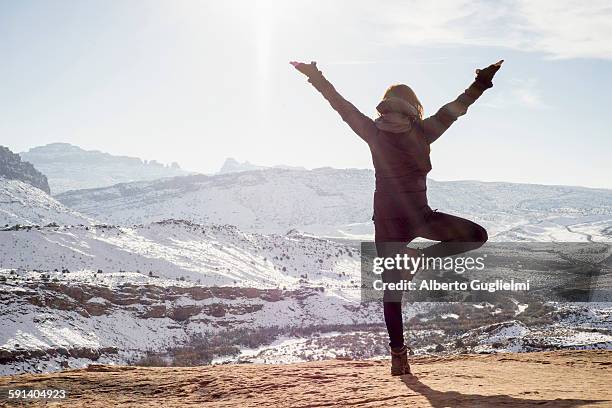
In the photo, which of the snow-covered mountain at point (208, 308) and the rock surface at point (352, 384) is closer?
the rock surface at point (352, 384)

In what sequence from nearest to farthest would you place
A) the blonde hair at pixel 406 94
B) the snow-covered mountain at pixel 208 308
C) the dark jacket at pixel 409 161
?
the dark jacket at pixel 409 161
the blonde hair at pixel 406 94
the snow-covered mountain at pixel 208 308

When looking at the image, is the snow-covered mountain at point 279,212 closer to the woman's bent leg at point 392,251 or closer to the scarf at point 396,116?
the woman's bent leg at point 392,251

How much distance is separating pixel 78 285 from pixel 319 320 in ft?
58.8

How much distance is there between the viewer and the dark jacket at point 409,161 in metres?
3.88

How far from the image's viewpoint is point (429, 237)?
3781mm

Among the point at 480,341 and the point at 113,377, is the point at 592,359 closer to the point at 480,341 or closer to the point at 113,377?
the point at 113,377

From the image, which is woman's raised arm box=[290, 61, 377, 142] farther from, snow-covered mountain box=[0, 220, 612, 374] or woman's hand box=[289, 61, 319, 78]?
snow-covered mountain box=[0, 220, 612, 374]

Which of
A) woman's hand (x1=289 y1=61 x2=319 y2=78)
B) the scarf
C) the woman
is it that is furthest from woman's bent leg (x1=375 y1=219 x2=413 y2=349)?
woman's hand (x1=289 y1=61 x2=319 y2=78)

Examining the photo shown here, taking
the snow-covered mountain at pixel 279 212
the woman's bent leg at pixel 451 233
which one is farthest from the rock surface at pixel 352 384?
the snow-covered mountain at pixel 279 212

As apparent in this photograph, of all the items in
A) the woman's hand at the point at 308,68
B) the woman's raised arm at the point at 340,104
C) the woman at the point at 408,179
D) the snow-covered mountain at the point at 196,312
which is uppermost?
the woman's hand at the point at 308,68

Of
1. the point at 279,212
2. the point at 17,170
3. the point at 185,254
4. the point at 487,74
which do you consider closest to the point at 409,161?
the point at 487,74

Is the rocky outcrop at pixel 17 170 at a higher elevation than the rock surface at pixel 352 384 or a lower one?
higher

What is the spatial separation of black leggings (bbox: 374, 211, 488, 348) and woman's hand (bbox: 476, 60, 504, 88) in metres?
1.10

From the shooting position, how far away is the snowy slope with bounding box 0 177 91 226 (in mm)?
85688
